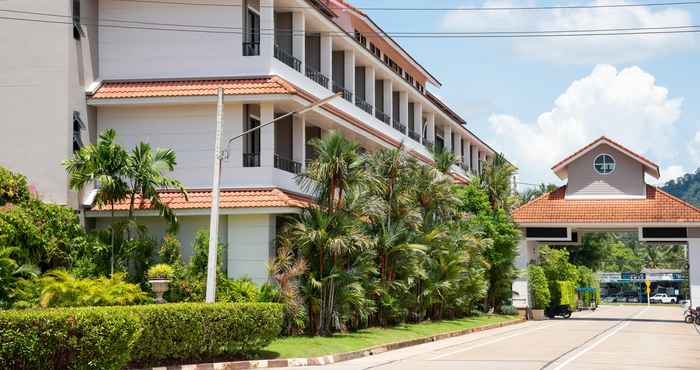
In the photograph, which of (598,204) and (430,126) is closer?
(598,204)

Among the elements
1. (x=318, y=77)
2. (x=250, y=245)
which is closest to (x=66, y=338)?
(x=250, y=245)

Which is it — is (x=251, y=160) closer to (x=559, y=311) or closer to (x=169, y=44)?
(x=169, y=44)

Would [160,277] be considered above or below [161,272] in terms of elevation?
below

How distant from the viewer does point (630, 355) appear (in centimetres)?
2559

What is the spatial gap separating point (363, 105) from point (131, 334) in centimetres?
2544

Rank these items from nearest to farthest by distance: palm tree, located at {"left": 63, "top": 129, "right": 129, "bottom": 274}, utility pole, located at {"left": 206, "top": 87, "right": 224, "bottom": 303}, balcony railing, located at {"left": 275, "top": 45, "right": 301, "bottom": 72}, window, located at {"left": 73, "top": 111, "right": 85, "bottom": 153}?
1. utility pole, located at {"left": 206, "top": 87, "right": 224, "bottom": 303}
2. palm tree, located at {"left": 63, "top": 129, "right": 129, "bottom": 274}
3. window, located at {"left": 73, "top": 111, "right": 85, "bottom": 153}
4. balcony railing, located at {"left": 275, "top": 45, "right": 301, "bottom": 72}

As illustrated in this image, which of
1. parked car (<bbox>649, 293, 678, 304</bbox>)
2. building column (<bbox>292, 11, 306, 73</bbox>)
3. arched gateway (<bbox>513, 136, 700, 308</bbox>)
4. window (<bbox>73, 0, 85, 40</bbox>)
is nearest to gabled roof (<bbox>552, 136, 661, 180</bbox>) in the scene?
arched gateway (<bbox>513, 136, 700, 308</bbox>)

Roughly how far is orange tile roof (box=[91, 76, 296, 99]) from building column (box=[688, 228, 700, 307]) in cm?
2619

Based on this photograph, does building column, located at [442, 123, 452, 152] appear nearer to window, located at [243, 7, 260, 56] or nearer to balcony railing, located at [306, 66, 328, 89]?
balcony railing, located at [306, 66, 328, 89]

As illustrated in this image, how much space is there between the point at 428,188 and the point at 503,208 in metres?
12.6

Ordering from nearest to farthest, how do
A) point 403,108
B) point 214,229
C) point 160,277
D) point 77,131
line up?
point 214,229
point 160,277
point 77,131
point 403,108

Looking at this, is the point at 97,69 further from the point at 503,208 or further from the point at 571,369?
the point at 503,208

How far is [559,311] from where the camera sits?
58.2 meters

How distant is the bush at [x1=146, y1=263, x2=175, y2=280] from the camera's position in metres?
26.6
